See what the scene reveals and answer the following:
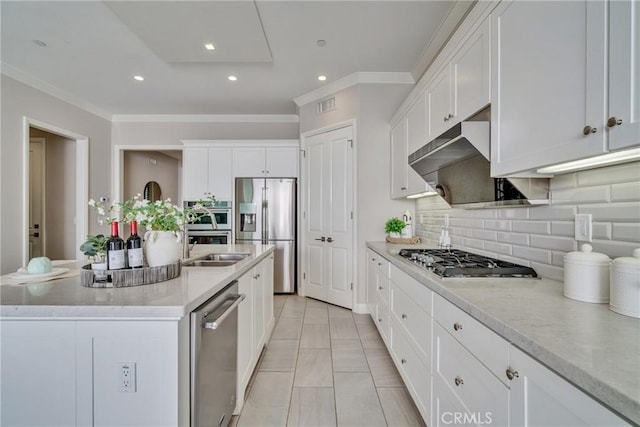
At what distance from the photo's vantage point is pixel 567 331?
2.50 ft

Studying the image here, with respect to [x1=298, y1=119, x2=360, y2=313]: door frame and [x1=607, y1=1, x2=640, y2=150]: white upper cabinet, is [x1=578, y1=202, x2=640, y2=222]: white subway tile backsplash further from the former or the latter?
[x1=298, y1=119, x2=360, y2=313]: door frame

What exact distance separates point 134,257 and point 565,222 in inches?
79.2

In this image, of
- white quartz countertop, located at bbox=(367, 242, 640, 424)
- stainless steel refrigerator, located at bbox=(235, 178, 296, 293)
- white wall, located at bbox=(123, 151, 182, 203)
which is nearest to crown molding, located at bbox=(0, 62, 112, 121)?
white wall, located at bbox=(123, 151, 182, 203)

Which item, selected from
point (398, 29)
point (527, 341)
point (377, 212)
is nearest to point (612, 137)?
point (527, 341)

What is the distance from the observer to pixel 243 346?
1.78m

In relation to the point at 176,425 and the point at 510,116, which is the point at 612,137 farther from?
the point at 176,425

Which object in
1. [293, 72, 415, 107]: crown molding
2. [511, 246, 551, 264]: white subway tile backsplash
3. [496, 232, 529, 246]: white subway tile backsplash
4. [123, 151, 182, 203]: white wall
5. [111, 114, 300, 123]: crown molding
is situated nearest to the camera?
[511, 246, 551, 264]: white subway tile backsplash

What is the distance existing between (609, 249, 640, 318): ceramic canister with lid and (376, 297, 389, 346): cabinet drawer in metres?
1.60

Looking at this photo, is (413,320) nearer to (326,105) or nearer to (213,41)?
(213,41)

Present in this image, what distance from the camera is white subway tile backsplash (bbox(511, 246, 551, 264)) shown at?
1394mm

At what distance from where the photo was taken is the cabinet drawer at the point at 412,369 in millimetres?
1453

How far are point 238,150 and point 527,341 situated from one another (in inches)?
176

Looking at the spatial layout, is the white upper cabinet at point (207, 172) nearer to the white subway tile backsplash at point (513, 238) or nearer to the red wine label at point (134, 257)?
the red wine label at point (134, 257)

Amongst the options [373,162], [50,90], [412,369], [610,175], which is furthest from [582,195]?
[50,90]
